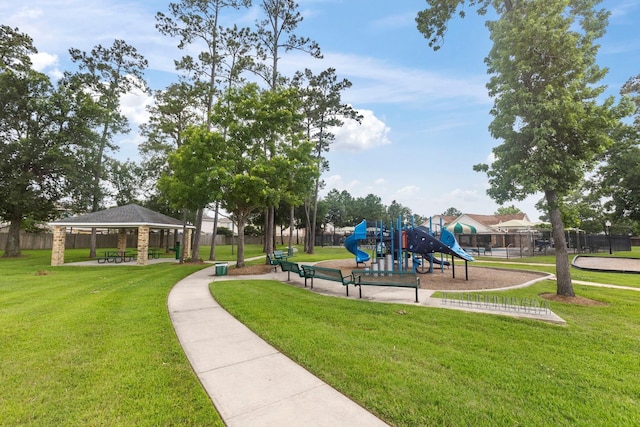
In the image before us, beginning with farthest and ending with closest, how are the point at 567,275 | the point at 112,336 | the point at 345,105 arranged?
the point at 345,105, the point at 567,275, the point at 112,336

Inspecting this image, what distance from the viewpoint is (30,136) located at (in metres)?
23.4

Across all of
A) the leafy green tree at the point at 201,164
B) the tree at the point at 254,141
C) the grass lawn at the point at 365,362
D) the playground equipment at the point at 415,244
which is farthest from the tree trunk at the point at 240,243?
the grass lawn at the point at 365,362

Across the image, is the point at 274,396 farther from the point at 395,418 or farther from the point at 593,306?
the point at 593,306

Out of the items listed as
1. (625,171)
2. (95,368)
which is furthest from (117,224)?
(625,171)

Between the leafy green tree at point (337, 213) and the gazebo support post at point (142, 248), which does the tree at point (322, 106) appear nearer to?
the gazebo support post at point (142, 248)

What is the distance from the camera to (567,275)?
8859 mm

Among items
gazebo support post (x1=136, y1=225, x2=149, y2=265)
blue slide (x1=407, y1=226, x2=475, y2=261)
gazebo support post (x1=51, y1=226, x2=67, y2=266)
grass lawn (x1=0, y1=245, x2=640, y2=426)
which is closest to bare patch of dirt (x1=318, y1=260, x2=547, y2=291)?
blue slide (x1=407, y1=226, x2=475, y2=261)

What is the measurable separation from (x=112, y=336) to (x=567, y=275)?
12.0 meters

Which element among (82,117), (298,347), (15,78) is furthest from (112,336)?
(15,78)

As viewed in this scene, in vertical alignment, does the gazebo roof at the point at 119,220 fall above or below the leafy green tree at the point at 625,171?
below

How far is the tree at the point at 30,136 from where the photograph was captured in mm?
22500

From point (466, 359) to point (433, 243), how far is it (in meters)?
9.18

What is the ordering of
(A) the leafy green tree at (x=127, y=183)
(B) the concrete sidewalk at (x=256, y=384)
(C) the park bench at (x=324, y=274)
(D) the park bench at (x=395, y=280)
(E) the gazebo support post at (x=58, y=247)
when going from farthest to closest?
1. (A) the leafy green tree at (x=127, y=183)
2. (E) the gazebo support post at (x=58, y=247)
3. (C) the park bench at (x=324, y=274)
4. (D) the park bench at (x=395, y=280)
5. (B) the concrete sidewalk at (x=256, y=384)

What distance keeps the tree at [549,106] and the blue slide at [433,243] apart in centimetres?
364
